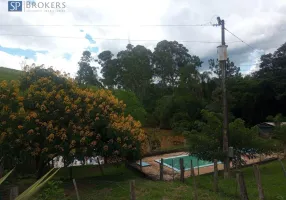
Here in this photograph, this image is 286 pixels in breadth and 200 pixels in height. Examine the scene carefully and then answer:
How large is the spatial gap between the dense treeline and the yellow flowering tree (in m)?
16.5

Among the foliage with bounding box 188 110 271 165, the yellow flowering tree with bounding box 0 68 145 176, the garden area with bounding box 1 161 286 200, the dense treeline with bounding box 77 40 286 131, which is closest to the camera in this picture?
the garden area with bounding box 1 161 286 200

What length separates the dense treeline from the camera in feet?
102

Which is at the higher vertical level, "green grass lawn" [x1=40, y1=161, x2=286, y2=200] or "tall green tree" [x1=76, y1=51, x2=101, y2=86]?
"tall green tree" [x1=76, y1=51, x2=101, y2=86]

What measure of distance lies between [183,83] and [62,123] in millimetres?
26205

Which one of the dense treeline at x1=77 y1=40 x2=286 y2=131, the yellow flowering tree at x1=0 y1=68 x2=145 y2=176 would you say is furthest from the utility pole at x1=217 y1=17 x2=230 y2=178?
the dense treeline at x1=77 y1=40 x2=286 y2=131

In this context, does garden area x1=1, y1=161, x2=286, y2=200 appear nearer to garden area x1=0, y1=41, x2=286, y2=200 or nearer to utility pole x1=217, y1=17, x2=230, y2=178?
garden area x1=0, y1=41, x2=286, y2=200

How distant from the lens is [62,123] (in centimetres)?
975

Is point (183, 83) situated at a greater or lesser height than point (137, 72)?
lesser

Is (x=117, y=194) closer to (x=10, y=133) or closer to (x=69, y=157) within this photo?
(x=69, y=157)

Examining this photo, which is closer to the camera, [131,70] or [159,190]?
[159,190]

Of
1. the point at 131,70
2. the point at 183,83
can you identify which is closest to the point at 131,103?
the point at 183,83

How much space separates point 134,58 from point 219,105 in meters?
14.1

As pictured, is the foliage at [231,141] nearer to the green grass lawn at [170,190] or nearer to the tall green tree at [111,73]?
the green grass lawn at [170,190]

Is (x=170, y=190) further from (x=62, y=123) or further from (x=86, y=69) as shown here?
(x=86, y=69)
